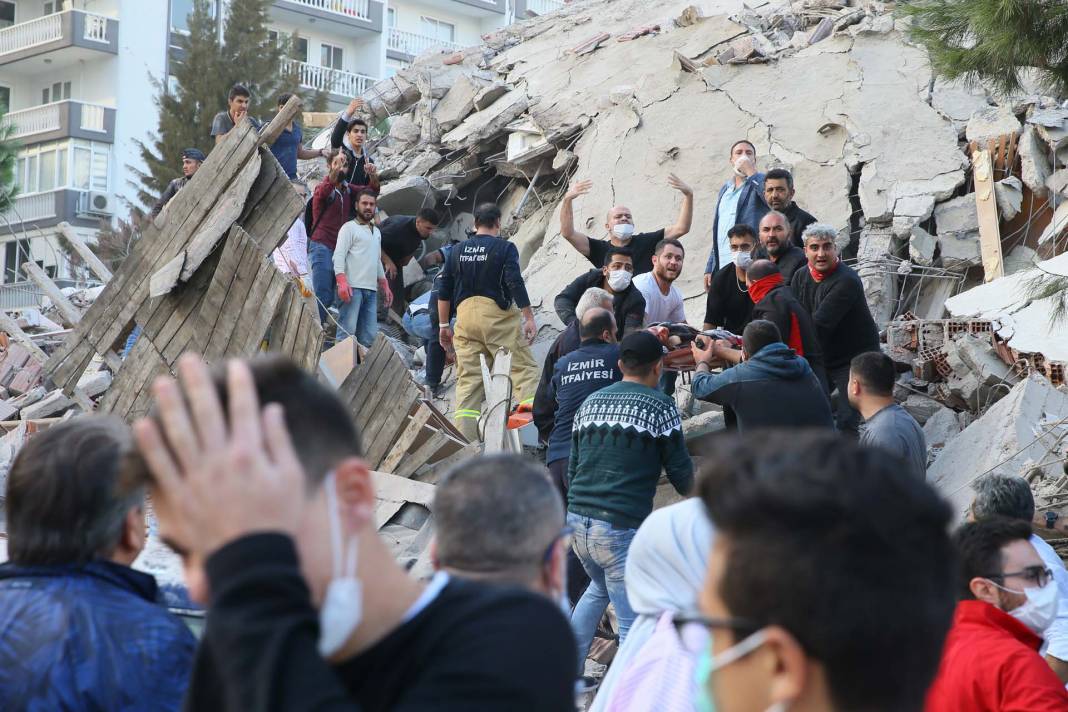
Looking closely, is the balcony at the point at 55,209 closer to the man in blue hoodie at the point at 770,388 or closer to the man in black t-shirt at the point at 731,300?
the man in black t-shirt at the point at 731,300

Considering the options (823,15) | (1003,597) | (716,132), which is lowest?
(1003,597)

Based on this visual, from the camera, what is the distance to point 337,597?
155 centimetres

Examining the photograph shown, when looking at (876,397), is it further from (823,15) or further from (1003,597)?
(823,15)

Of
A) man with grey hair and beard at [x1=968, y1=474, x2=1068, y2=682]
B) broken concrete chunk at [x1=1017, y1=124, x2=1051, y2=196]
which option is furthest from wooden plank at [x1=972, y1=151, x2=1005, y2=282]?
man with grey hair and beard at [x1=968, y1=474, x2=1068, y2=682]

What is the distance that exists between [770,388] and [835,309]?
144cm

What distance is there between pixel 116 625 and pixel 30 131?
39.3 m

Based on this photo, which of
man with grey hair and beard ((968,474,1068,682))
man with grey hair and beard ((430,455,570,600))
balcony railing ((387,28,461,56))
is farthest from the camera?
balcony railing ((387,28,461,56))

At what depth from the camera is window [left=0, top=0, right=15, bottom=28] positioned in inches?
1556

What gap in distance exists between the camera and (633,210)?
40.8 ft

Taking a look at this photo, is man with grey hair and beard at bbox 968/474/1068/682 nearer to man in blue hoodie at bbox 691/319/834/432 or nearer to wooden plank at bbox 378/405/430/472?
man in blue hoodie at bbox 691/319/834/432

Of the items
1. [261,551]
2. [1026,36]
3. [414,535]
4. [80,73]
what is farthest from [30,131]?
[261,551]

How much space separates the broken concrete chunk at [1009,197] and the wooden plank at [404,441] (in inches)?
215

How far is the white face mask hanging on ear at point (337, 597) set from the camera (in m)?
1.55

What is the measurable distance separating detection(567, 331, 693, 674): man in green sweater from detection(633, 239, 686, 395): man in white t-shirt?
248 cm
